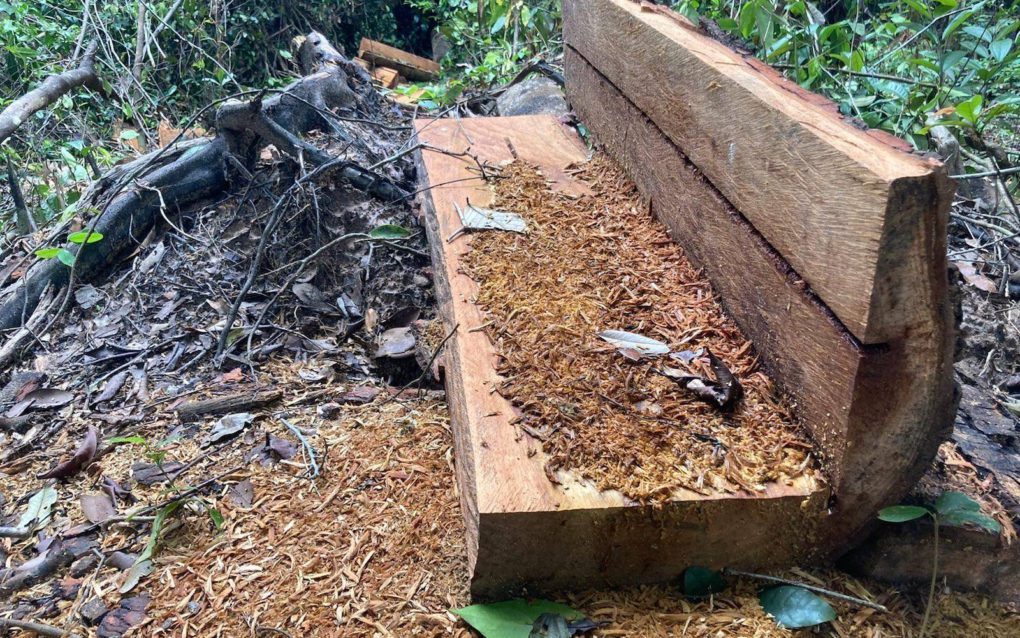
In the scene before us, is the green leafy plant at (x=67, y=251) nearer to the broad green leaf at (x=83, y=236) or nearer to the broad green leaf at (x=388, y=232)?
the broad green leaf at (x=83, y=236)

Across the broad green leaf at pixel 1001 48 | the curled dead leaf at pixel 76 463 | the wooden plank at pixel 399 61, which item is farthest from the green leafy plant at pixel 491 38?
the curled dead leaf at pixel 76 463

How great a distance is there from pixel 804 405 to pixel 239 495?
4.61ft

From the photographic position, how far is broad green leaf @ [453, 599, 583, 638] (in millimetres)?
1323

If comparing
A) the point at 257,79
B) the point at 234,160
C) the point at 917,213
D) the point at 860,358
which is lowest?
the point at 257,79

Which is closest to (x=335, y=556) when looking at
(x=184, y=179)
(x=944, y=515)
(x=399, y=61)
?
(x=944, y=515)

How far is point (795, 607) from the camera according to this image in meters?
1.34

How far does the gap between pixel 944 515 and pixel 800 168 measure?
762mm

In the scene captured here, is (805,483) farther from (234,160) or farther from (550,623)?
(234,160)

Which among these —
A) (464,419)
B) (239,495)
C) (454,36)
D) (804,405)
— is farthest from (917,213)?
(454,36)

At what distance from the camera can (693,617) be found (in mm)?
1347

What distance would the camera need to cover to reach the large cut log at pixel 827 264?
1.20 m

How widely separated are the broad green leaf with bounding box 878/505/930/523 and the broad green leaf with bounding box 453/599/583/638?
621mm

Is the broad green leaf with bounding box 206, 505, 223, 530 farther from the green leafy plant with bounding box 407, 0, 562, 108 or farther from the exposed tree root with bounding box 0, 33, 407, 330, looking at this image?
the green leafy plant with bounding box 407, 0, 562, 108

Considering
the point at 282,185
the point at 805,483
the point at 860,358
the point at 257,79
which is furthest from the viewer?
the point at 257,79
